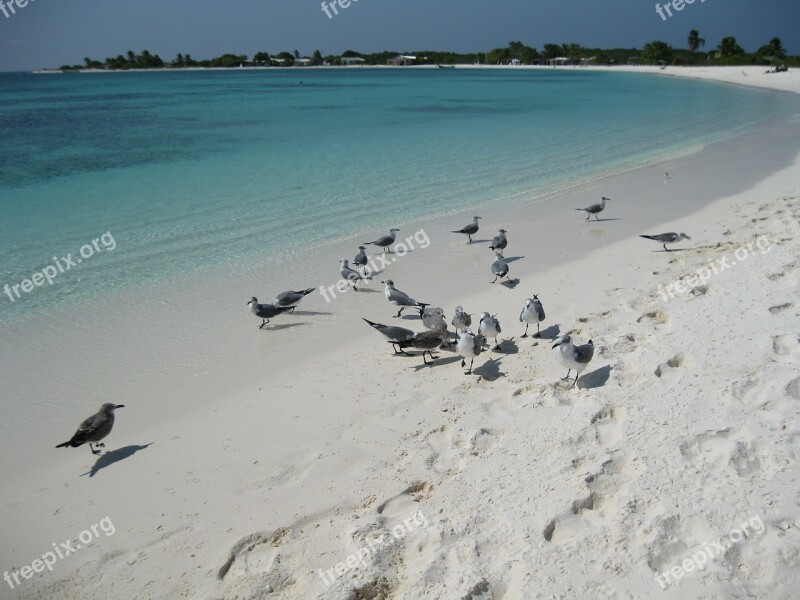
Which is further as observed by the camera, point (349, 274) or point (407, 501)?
point (349, 274)

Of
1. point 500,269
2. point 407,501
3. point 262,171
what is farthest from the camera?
point 262,171

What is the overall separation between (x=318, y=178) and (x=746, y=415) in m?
17.8

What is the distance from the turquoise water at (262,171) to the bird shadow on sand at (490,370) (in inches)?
278

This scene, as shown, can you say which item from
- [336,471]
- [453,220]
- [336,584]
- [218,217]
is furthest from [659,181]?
[336,584]

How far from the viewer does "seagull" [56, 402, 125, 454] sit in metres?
6.18

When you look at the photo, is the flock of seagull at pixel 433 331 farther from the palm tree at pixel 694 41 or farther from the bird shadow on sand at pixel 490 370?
the palm tree at pixel 694 41

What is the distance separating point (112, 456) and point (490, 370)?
4.38 meters

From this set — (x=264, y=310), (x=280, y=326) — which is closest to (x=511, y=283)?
(x=280, y=326)

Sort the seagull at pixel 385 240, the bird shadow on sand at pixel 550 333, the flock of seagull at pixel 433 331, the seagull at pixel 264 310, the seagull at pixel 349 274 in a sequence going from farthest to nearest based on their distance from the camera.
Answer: the seagull at pixel 385 240
the seagull at pixel 349 274
the seagull at pixel 264 310
the bird shadow on sand at pixel 550 333
the flock of seagull at pixel 433 331

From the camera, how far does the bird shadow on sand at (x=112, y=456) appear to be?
6.13m

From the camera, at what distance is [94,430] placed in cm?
622

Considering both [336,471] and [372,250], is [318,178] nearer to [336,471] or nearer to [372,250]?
[372,250]

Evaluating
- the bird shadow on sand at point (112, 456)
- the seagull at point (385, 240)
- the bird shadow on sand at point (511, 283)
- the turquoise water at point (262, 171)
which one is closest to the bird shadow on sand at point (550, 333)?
the bird shadow on sand at point (511, 283)

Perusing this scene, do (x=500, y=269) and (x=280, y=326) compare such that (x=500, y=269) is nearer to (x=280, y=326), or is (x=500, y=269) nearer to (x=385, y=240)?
(x=385, y=240)
